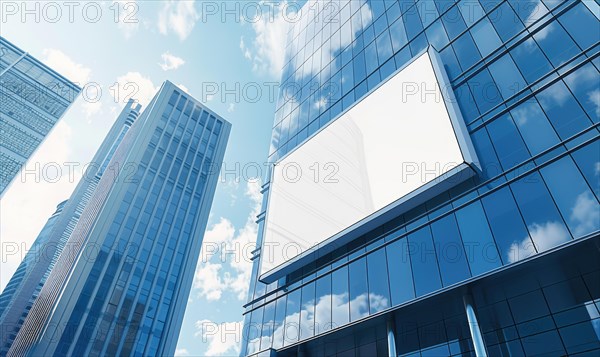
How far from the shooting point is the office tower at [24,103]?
372ft

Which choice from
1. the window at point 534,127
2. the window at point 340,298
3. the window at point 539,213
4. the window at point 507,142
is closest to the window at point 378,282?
the window at point 340,298

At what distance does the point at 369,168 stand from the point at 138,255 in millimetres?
57095

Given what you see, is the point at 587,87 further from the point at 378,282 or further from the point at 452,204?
the point at 378,282

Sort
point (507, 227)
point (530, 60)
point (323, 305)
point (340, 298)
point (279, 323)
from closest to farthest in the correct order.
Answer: point (507, 227) < point (530, 60) < point (340, 298) < point (323, 305) < point (279, 323)

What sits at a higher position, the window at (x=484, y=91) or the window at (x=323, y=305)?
the window at (x=484, y=91)

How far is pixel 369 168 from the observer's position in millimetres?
21375

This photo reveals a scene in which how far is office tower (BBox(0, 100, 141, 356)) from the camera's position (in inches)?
5349

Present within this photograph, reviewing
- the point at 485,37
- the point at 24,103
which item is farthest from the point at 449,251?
the point at 24,103

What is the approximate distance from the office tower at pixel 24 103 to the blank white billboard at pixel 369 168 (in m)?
114

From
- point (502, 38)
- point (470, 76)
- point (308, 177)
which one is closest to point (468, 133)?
point (470, 76)

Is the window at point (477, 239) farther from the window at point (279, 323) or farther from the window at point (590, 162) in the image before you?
the window at point (279, 323)

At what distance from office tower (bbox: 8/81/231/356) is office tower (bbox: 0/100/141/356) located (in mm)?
72414

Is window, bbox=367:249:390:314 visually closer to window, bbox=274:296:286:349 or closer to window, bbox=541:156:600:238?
window, bbox=274:296:286:349

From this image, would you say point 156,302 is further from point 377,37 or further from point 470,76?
point 470,76
